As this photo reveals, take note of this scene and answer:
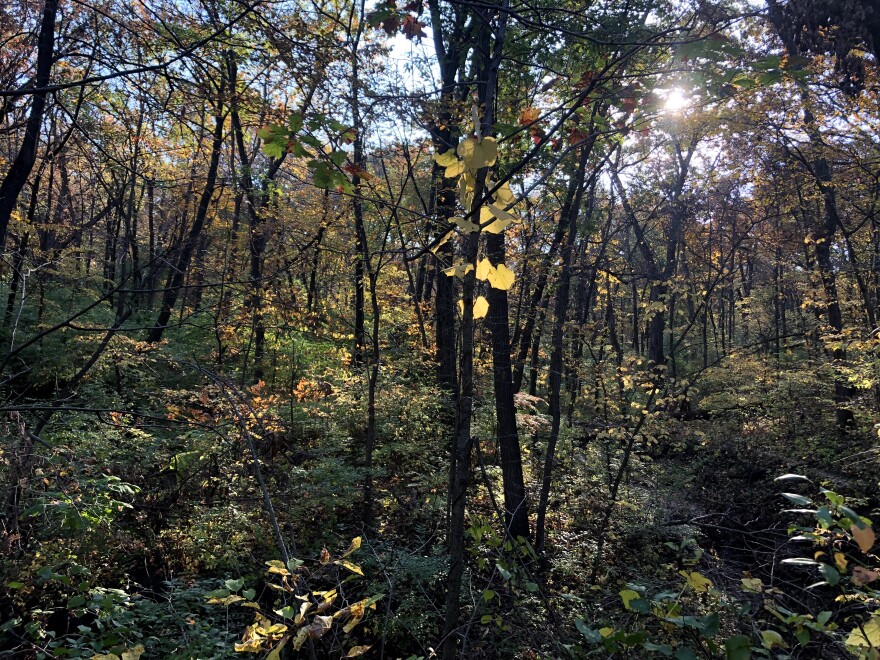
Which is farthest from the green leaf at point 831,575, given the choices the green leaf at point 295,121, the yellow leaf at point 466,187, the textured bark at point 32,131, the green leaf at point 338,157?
the textured bark at point 32,131

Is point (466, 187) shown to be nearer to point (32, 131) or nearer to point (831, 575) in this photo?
point (831, 575)

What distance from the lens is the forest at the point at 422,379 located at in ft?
5.77

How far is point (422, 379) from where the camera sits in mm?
8664

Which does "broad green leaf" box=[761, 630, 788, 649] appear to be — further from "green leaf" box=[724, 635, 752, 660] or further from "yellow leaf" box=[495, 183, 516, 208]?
"yellow leaf" box=[495, 183, 516, 208]

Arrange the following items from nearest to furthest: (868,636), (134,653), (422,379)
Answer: (868,636)
(134,653)
(422,379)

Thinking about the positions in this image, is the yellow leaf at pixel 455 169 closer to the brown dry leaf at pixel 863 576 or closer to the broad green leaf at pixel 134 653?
the brown dry leaf at pixel 863 576

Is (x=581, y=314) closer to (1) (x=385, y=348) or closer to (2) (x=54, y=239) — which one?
(1) (x=385, y=348)

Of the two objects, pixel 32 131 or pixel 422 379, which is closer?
pixel 32 131

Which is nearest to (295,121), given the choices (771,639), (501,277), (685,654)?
(501,277)

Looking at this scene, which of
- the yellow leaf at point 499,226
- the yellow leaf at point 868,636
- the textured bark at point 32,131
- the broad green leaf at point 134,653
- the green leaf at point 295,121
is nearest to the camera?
the yellow leaf at point 499,226

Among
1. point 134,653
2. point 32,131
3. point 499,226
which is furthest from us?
point 32,131

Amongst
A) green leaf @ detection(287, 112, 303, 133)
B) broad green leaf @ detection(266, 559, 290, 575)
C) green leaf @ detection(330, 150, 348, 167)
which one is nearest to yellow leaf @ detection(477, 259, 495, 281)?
green leaf @ detection(330, 150, 348, 167)

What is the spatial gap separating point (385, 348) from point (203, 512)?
19.8ft

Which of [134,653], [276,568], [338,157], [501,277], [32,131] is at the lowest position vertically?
[134,653]
